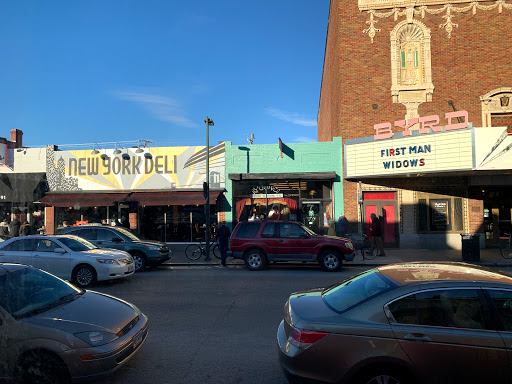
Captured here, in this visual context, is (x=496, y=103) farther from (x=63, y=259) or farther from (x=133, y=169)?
(x=63, y=259)

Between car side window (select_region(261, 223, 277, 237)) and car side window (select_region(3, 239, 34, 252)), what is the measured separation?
6641mm

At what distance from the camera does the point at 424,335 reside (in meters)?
3.21

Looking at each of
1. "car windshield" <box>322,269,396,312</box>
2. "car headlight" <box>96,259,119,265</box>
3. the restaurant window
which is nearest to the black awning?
"car headlight" <box>96,259,119,265</box>

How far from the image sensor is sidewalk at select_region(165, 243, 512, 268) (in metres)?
13.4

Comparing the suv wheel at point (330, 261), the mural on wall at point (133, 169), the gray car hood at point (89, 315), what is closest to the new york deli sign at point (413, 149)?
the suv wheel at point (330, 261)

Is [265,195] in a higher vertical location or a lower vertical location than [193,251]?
higher

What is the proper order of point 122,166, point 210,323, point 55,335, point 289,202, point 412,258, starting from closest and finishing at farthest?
point 55,335
point 210,323
point 412,258
point 289,202
point 122,166

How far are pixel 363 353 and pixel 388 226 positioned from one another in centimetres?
1511

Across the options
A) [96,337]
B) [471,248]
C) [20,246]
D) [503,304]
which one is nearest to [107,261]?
[20,246]

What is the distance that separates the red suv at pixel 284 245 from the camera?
11.9m

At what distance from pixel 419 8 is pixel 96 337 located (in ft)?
62.9

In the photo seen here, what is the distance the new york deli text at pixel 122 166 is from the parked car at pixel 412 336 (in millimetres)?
16195

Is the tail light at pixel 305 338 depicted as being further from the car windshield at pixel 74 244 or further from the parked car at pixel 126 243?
the parked car at pixel 126 243

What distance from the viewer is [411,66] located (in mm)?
17531
